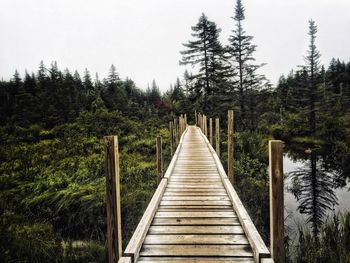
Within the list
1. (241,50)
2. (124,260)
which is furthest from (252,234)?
(241,50)

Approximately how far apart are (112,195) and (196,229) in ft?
5.18

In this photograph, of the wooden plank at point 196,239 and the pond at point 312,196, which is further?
the pond at point 312,196

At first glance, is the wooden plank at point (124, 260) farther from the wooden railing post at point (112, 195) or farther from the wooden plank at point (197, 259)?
the wooden plank at point (197, 259)

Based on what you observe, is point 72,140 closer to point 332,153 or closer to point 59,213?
point 59,213

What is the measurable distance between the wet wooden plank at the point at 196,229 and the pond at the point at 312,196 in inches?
192

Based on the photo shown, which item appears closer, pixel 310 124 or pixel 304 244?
pixel 304 244

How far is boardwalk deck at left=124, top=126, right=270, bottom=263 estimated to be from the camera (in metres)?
3.15

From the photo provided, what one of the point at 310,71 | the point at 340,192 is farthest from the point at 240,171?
the point at 310,71

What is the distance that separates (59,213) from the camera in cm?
881

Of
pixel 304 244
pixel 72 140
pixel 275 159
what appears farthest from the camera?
pixel 72 140

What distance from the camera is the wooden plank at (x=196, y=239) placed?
11.4ft

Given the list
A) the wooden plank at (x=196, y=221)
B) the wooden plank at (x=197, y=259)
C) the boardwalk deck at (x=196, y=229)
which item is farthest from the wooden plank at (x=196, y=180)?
the wooden plank at (x=197, y=259)

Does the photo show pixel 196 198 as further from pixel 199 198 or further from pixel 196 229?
pixel 196 229

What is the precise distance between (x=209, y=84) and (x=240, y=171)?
17480 millimetres
